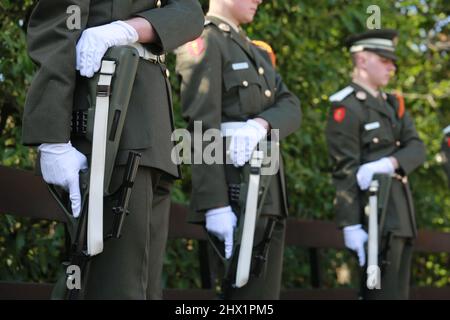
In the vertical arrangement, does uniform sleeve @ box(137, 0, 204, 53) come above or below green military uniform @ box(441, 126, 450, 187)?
above

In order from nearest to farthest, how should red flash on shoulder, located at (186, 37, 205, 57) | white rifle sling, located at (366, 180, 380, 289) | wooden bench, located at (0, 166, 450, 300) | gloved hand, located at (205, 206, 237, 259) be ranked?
wooden bench, located at (0, 166, 450, 300), gloved hand, located at (205, 206, 237, 259), red flash on shoulder, located at (186, 37, 205, 57), white rifle sling, located at (366, 180, 380, 289)

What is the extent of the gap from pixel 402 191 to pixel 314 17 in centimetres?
210

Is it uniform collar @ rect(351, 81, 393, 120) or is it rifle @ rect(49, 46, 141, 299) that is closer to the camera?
rifle @ rect(49, 46, 141, 299)

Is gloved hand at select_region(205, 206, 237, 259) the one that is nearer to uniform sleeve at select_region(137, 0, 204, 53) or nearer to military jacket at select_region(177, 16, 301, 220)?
military jacket at select_region(177, 16, 301, 220)

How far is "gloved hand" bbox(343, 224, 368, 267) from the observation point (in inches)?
231

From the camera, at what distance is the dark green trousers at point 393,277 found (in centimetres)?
584

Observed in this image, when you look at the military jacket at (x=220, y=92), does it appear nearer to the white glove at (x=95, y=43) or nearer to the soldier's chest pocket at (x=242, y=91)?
the soldier's chest pocket at (x=242, y=91)

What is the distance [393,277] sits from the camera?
588cm

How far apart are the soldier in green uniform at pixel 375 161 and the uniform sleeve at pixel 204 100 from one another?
64.9 inches

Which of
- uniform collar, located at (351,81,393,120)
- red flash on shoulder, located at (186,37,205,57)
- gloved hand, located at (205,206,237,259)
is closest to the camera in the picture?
gloved hand, located at (205,206,237,259)

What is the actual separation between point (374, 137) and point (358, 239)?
2.04ft

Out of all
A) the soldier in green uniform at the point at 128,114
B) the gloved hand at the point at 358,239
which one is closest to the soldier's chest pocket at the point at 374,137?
the gloved hand at the point at 358,239

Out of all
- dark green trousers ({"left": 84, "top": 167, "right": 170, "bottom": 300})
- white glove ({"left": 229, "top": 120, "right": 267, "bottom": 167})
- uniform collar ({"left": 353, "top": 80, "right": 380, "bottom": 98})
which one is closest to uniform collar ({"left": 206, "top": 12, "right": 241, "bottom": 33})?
white glove ({"left": 229, "top": 120, "right": 267, "bottom": 167})

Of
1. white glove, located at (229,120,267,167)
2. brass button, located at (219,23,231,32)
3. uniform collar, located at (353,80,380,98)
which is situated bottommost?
uniform collar, located at (353,80,380,98)
